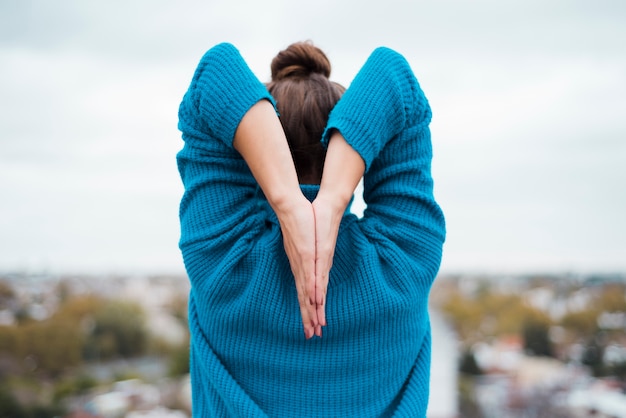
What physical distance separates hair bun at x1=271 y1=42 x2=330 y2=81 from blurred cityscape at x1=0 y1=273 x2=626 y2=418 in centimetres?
1926

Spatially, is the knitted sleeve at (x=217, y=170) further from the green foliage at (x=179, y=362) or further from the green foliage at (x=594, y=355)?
the green foliage at (x=594, y=355)

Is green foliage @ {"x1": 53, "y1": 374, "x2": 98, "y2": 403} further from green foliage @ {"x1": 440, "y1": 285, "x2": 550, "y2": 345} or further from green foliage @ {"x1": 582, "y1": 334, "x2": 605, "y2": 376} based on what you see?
green foliage @ {"x1": 582, "y1": 334, "x2": 605, "y2": 376}

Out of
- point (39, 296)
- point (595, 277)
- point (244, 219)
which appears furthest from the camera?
point (595, 277)

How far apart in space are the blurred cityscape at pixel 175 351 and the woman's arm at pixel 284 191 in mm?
19353

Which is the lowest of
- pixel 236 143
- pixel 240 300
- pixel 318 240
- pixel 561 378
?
pixel 561 378

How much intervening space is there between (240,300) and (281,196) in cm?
22

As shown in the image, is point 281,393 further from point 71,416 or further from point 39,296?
point 39,296

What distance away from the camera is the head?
3.79 ft

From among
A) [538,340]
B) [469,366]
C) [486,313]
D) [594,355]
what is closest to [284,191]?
[594,355]

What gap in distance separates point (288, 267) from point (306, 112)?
32cm

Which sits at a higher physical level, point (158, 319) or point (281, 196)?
point (281, 196)

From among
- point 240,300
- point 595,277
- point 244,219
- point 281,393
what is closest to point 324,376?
point 281,393

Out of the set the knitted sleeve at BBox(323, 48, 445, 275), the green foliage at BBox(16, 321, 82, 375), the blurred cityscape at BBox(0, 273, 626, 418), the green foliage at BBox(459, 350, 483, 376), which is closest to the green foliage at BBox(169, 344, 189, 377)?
the blurred cityscape at BBox(0, 273, 626, 418)

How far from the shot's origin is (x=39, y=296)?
81.1 ft
